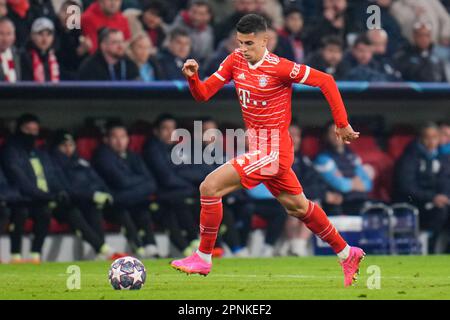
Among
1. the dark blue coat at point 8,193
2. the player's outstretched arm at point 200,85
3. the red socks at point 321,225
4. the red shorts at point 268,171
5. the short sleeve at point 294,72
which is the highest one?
the short sleeve at point 294,72

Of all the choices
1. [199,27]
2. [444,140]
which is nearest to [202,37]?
[199,27]

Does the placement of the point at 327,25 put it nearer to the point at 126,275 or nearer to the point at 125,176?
the point at 125,176

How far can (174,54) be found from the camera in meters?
16.2

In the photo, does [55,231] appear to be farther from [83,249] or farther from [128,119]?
[128,119]

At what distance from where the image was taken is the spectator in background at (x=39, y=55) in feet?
49.9

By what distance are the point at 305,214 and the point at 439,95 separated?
758 centimetres

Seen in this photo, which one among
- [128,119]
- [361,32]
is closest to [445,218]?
[361,32]

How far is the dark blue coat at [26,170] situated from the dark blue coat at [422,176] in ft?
16.3

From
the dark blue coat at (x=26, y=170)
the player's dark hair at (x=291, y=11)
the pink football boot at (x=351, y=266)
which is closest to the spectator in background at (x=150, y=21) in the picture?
the player's dark hair at (x=291, y=11)

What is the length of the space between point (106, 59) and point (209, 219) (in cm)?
601

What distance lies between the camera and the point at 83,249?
1609 cm

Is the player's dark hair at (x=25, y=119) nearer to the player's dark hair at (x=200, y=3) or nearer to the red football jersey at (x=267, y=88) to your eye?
the player's dark hair at (x=200, y=3)

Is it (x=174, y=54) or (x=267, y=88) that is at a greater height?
(x=174, y=54)

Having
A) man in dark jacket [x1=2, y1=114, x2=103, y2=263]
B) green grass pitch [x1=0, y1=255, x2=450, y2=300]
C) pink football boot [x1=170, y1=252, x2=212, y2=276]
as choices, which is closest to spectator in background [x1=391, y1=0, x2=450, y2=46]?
green grass pitch [x1=0, y1=255, x2=450, y2=300]
